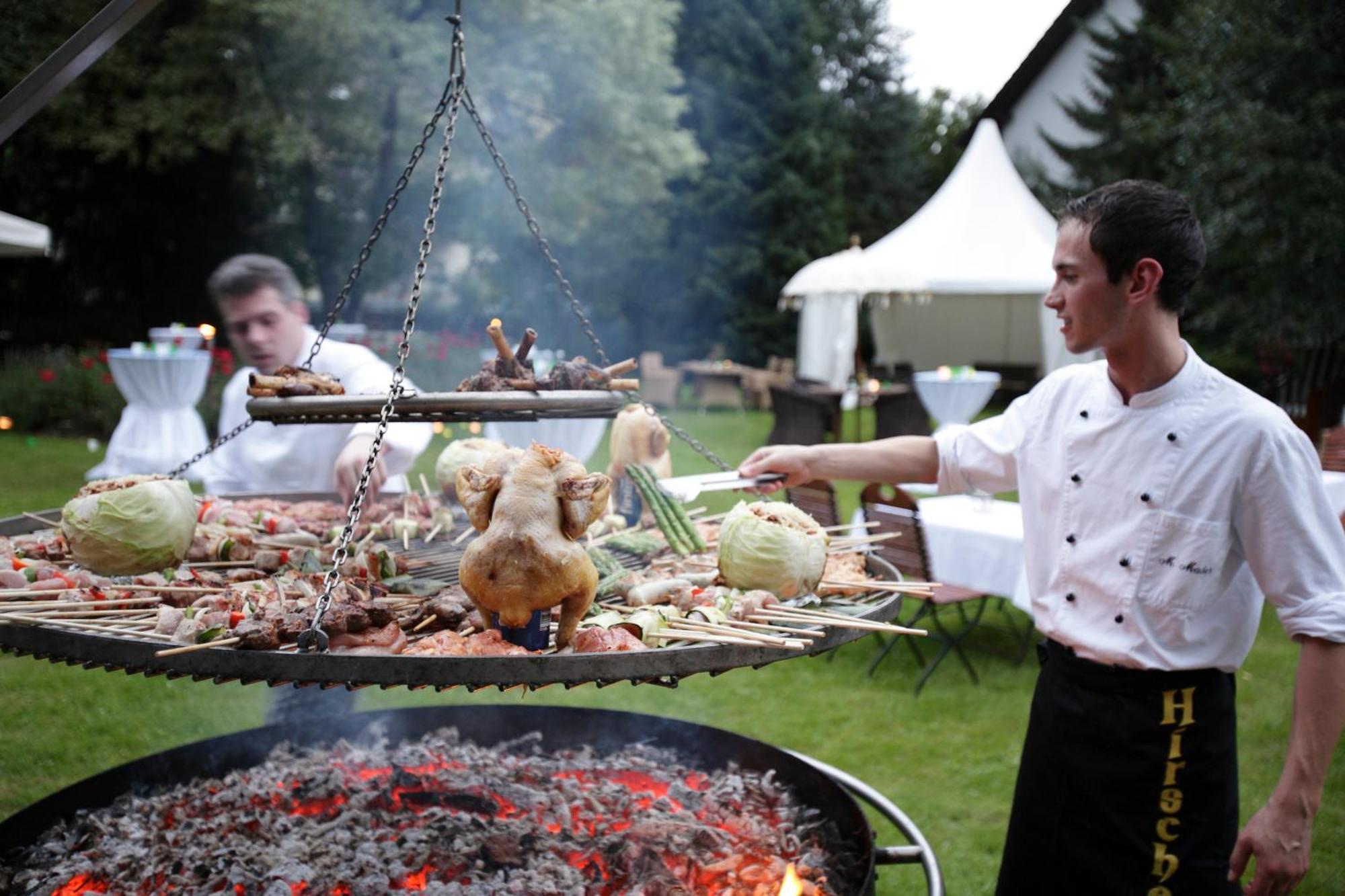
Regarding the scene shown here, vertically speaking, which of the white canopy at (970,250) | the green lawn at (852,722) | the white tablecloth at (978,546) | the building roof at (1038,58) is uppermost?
the building roof at (1038,58)

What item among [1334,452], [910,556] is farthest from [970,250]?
[910,556]

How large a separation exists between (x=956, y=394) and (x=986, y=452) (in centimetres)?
1239

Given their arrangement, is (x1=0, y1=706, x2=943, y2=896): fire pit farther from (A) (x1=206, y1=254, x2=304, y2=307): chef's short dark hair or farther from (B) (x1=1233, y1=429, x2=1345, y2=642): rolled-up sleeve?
(A) (x1=206, y1=254, x2=304, y2=307): chef's short dark hair

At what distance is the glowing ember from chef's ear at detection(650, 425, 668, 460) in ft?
4.19

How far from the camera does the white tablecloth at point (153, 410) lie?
40.0 ft

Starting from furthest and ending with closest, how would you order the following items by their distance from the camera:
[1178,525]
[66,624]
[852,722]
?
[852,722], [1178,525], [66,624]

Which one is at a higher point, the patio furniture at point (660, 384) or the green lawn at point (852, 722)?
the patio furniture at point (660, 384)

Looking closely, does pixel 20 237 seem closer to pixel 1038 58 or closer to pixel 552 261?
pixel 552 261

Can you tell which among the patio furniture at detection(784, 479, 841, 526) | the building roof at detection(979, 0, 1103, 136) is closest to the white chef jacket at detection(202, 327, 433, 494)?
the patio furniture at detection(784, 479, 841, 526)

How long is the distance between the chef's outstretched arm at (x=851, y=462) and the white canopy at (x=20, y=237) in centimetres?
1152

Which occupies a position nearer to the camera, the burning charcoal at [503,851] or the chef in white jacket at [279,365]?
the burning charcoal at [503,851]

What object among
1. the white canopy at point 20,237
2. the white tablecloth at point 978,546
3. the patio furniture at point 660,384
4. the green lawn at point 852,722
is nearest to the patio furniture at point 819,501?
the white tablecloth at point 978,546

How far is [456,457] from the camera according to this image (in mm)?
4055

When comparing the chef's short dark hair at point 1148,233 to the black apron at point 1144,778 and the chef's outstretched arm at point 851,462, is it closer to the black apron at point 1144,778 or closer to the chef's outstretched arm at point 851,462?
the chef's outstretched arm at point 851,462
